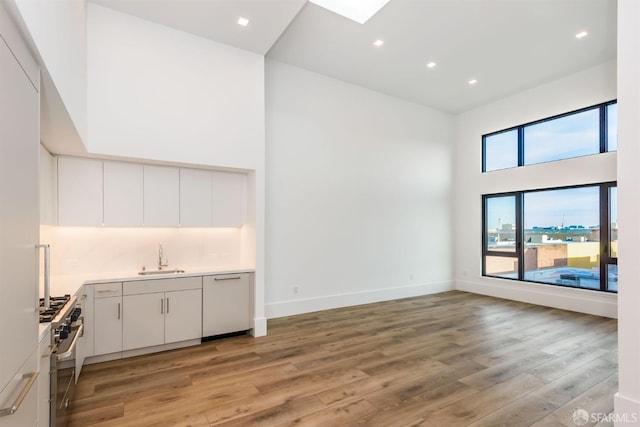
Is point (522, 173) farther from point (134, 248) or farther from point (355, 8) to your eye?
point (134, 248)

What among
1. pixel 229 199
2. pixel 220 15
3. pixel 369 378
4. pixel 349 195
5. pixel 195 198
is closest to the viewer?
pixel 369 378

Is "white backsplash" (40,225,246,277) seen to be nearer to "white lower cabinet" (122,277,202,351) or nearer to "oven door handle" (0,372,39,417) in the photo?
"white lower cabinet" (122,277,202,351)

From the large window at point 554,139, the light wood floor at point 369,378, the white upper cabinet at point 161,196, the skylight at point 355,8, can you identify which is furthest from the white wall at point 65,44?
the large window at point 554,139

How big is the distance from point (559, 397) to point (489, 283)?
4.16 meters

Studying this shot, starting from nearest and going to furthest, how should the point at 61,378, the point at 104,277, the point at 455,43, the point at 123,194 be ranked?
the point at 61,378
the point at 104,277
the point at 123,194
the point at 455,43

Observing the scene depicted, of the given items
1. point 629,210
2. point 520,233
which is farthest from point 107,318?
point 520,233

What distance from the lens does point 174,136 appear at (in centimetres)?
370

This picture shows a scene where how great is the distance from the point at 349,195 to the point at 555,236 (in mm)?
3866

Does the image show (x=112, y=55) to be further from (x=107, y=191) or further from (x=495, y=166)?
(x=495, y=166)

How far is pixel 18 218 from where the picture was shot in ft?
4.40

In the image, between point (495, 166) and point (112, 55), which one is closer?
point (112, 55)

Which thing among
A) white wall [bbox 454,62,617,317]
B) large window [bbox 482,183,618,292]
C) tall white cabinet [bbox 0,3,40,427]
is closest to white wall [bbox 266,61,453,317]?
white wall [bbox 454,62,617,317]

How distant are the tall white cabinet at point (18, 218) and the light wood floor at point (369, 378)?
1.27 metres

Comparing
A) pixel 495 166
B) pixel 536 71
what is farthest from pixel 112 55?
pixel 495 166
